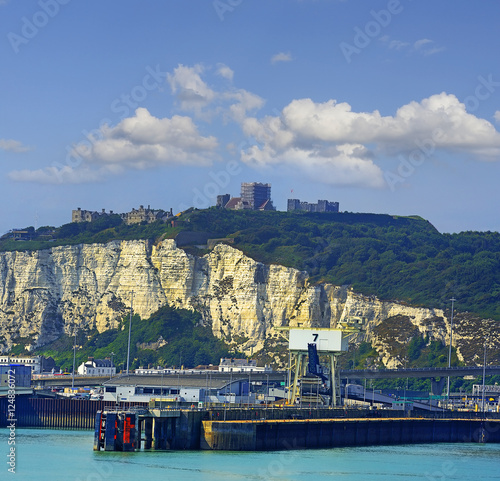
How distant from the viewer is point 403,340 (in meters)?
187

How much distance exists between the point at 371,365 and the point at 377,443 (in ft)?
270

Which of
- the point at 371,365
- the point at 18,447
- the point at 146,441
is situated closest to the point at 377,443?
the point at 146,441

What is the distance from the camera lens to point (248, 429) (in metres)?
86.8

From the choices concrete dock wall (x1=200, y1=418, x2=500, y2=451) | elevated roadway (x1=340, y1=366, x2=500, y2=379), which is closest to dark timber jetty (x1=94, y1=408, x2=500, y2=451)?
concrete dock wall (x1=200, y1=418, x2=500, y2=451)

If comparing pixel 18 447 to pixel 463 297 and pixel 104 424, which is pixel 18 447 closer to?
pixel 104 424

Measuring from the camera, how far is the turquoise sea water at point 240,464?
74312 mm

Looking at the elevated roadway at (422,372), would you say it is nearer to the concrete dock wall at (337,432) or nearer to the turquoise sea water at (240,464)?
the concrete dock wall at (337,432)

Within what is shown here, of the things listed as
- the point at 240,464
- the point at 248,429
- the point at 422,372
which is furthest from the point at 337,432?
the point at 422,372

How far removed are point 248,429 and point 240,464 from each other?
25.5 feet

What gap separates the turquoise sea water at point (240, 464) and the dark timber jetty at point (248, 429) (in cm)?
157

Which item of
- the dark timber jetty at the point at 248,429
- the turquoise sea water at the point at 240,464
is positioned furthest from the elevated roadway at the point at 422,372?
the turquoise sea water at the point at 240,464

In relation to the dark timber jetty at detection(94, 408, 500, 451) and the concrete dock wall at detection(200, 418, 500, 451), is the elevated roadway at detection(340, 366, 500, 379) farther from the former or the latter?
the dark timber jetty at detection(94, 408, 500, 451)

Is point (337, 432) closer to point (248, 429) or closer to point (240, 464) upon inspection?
point (248, 429)

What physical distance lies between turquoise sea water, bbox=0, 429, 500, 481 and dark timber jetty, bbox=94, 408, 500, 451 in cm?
157
